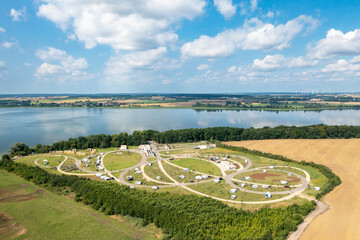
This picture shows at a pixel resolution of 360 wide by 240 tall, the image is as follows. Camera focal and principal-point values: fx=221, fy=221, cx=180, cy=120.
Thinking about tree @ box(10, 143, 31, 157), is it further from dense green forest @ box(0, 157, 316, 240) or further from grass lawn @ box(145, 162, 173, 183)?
grass lawn @ box(145, 162, 173, 183)

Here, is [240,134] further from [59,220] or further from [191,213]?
[59,220]

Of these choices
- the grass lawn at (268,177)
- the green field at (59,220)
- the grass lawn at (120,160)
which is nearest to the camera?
the green field at (59,220)

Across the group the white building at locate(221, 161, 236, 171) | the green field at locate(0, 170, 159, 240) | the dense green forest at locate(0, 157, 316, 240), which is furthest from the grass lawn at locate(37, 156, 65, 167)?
the white building at locate(221, 161, 236, 171)

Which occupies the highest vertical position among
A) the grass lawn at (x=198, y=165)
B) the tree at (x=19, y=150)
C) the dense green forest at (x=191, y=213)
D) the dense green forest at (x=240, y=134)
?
the dense green forest at (x=240, y=134)

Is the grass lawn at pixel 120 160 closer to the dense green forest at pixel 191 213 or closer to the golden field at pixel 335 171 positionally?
the dense green forest at pixel 191 213

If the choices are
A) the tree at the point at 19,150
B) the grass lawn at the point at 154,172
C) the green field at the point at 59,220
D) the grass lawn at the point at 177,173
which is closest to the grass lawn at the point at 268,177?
the grass lawn at the point at 177,173

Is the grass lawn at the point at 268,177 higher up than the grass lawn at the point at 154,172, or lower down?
higher up

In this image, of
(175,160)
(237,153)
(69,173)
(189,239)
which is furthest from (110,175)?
(237,153)
